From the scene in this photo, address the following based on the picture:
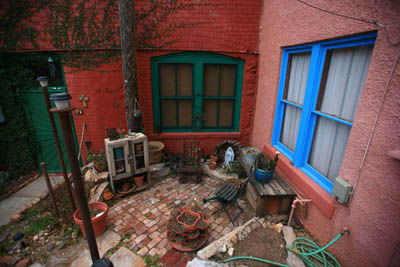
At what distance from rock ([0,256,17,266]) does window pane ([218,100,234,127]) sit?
4777mm

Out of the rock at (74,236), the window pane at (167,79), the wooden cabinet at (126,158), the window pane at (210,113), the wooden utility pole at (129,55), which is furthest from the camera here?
the window pane at (210,113)

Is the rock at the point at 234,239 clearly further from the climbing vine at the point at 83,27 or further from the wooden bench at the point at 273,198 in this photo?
the climbing vine at the point at 83,27

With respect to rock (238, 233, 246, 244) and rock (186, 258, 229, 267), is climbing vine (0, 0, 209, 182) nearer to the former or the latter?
rock (238, 233, 246, 244)

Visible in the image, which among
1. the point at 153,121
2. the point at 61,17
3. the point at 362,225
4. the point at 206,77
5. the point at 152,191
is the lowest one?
the point at 152,191

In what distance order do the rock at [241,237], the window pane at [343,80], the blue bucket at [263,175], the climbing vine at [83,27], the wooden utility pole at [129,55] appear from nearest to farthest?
the window pane at [343,80] → the rock at [241,237] → the blue bucket at [263,175] → the wooden utility pole at [129,55] → the climbing vine at [83,27]

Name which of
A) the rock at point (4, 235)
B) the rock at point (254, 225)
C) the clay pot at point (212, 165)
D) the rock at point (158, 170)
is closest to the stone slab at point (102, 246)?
the rock at point (4, 235)

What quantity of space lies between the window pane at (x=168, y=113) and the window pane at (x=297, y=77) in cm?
285

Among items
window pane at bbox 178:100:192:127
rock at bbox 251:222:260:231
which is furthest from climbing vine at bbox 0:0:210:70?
rock at bbox 251:222:260:231

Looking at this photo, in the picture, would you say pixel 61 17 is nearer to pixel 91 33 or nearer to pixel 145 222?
pixel 91 33

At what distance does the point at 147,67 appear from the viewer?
4816 millimetres

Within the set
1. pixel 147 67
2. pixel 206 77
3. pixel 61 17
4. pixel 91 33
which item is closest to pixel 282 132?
pixel 206 77

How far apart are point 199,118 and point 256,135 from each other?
1.62 meters

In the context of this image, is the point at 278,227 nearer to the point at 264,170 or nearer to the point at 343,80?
the point at 264,170

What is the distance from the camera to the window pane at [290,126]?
11.7ft
